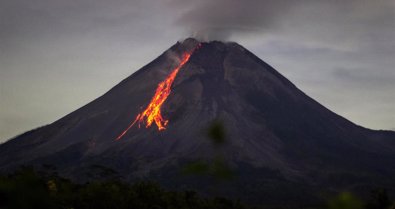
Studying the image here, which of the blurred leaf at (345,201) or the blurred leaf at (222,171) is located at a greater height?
the blurred leaf at (222,171)

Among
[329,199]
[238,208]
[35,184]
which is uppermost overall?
[35,184]

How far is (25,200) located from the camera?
4621 millimetres

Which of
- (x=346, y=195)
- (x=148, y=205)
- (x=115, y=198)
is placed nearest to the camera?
(x=346, y=195)

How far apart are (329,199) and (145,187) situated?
49860 millimetres

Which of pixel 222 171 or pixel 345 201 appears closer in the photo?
pixel 345 201

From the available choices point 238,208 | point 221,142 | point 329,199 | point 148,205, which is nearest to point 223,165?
point 221,142

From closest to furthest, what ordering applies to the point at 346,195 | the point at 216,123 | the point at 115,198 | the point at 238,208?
1. the point at 346,195
2. the point at 216,123
3. the point at 115,198
4. the point at 238,208

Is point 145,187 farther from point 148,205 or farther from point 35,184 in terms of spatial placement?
point 35,184

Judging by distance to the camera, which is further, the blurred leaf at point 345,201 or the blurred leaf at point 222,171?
the blurred leaf at point 222,171

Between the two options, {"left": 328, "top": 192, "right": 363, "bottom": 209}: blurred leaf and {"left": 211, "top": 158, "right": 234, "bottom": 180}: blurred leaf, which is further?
{"left": 211, "top": 158, "right": 234, "bottom": 180}: blurred leaf

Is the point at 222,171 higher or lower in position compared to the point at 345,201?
higher

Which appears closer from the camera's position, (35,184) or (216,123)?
(35,184)

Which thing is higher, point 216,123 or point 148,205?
point 216,123

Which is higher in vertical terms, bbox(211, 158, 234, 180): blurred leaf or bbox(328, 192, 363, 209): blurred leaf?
bbox(211, 158, 234, 180): blurred leaf
